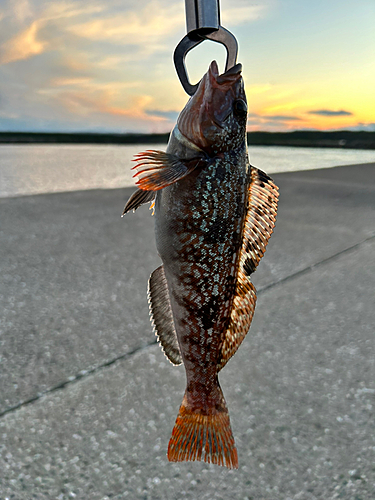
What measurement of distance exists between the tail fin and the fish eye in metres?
0.77

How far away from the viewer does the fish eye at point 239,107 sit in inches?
36.8

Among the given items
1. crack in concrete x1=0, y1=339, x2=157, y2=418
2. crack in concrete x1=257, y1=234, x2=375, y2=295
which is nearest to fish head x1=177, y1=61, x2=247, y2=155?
crack in concrete x1=0, y1=339, x2=157, y2=418

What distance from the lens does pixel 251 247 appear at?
102 cm

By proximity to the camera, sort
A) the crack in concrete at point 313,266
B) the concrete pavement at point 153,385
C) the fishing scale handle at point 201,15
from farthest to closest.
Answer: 1. the crack in concrete at point 313,266
2. the concrete pavement at point 153,385
3. the fishing scale handle at point 201,15

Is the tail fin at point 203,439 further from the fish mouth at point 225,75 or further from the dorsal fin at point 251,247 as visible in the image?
the fish mouth at point 225,75

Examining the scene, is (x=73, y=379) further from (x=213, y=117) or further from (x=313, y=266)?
(x=313, y=266)

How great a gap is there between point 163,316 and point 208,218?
0.37 m

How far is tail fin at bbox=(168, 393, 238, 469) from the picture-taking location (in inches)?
45.4

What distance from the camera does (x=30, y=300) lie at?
3891 mm

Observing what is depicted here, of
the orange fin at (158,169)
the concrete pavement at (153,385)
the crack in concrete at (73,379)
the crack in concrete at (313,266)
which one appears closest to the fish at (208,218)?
the orange fin at (158,169)

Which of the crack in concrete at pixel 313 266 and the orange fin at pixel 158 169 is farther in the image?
the crack in concrete at pixel 313 266

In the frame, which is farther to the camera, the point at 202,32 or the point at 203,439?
the point at 203,439

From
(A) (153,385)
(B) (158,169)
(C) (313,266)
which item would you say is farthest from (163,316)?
(C) (313,266)

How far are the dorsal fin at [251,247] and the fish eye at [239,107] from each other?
Answer: 129mm
